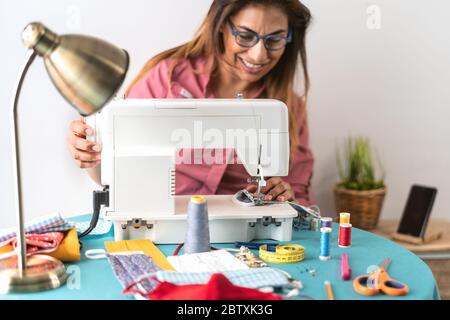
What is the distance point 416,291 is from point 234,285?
0.41 m

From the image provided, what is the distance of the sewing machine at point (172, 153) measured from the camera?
Answer: 1762 mm

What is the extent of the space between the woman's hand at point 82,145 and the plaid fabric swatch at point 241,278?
571 mm

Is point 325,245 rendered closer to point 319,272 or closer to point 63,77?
point 319,272

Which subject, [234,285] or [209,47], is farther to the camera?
[209,47]

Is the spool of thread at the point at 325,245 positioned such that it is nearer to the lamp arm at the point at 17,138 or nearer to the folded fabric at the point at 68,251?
the folded fabric at the point at 68,251

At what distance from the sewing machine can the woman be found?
51 cm

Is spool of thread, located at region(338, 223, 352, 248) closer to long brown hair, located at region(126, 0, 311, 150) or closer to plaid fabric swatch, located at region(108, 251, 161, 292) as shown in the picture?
plaid fabric swatch, located at region(108, 251, 161, 292)

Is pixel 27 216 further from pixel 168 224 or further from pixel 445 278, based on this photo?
pixel 445 278

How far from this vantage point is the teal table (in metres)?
1.43

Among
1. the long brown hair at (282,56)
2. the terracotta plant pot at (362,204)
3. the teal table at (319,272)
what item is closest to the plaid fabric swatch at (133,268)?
the teal table at (319,272)

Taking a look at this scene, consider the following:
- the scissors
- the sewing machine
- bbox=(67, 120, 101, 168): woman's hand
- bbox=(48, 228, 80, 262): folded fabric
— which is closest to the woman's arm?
bbox=(67, 120, 101, 168): woman's hand

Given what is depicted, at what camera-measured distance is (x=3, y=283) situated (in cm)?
142

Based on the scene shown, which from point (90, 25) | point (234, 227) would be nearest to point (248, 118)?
point (234, 227)

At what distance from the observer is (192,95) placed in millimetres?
2482
